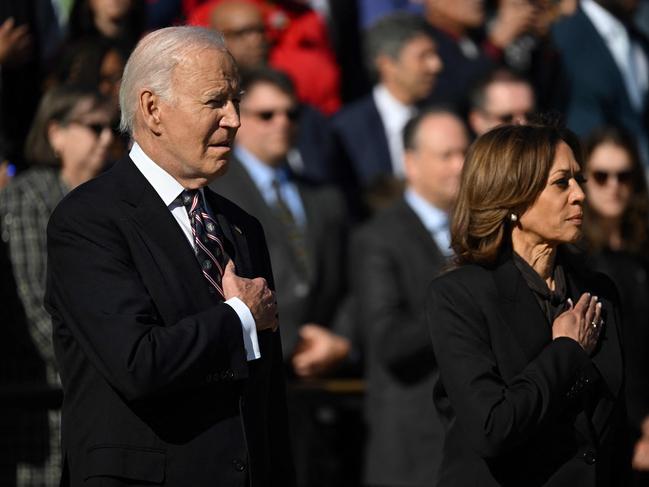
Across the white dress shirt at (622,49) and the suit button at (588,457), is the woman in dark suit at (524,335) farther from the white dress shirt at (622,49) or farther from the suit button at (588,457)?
the white dress shirt at (622,49)

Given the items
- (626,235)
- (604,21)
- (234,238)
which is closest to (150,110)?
(234,238)

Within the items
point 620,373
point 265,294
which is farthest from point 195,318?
point 620,373

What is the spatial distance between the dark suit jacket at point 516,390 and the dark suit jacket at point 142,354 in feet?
2.16

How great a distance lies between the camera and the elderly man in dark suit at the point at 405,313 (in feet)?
22.1

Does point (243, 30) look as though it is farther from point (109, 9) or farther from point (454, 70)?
point (454, 70)

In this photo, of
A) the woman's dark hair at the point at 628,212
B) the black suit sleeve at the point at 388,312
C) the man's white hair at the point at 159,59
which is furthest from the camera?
the woman's dark hair at the point at 628,212

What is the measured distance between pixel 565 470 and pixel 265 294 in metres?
1.12

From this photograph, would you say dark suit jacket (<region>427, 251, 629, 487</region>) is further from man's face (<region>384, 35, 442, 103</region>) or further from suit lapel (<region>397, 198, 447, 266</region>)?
man's face (<region>384, 35, 442, 103</region>)

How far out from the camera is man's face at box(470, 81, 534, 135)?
9.00m

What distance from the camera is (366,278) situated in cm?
713

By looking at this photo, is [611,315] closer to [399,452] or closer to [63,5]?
[399,452]

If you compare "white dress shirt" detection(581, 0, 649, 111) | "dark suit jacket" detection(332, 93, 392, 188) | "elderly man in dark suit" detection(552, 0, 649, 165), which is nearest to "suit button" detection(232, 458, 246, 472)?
"dark suit jacket" detection(332, 93, 392, 188)

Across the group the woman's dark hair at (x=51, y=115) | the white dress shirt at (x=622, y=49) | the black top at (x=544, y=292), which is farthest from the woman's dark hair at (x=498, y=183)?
the white dress shirt at (x=622, y=49)

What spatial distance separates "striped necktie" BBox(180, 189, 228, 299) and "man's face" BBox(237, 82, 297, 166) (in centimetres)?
367
